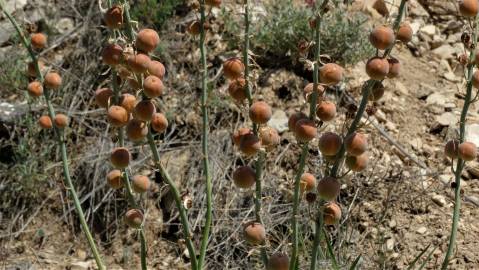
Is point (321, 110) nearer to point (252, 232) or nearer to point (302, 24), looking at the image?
point (252, 232)

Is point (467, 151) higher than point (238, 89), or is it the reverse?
point (238, 89)

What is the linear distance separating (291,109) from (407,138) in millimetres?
703

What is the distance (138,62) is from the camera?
1.66 meters

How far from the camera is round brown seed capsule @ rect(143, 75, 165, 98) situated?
1.67m

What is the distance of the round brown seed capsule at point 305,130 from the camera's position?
5.19 ft

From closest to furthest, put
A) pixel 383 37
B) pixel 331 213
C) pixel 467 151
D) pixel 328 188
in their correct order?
pixel 383 37
pixel 328 188
pixel 331 213
pixel 467 151

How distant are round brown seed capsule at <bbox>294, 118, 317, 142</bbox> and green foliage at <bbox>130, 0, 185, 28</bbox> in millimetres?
3351

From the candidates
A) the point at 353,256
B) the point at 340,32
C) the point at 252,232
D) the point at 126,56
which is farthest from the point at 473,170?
the point at 126,56

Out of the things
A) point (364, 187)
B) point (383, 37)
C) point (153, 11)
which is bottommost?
point (364, 187)

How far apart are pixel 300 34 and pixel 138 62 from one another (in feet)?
9.43

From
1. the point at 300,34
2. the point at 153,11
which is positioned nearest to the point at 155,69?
the point at 300,34

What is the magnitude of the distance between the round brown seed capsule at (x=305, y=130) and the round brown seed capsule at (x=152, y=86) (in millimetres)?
335

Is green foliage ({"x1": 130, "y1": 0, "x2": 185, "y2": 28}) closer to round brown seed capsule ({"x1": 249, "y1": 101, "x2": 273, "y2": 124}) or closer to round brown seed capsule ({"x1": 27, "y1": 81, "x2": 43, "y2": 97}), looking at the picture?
round brown seed capsule ({"x1": 27, "y1": 81, "x2": 43, "y2": 97})

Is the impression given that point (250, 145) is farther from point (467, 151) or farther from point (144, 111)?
point (467, 151)
